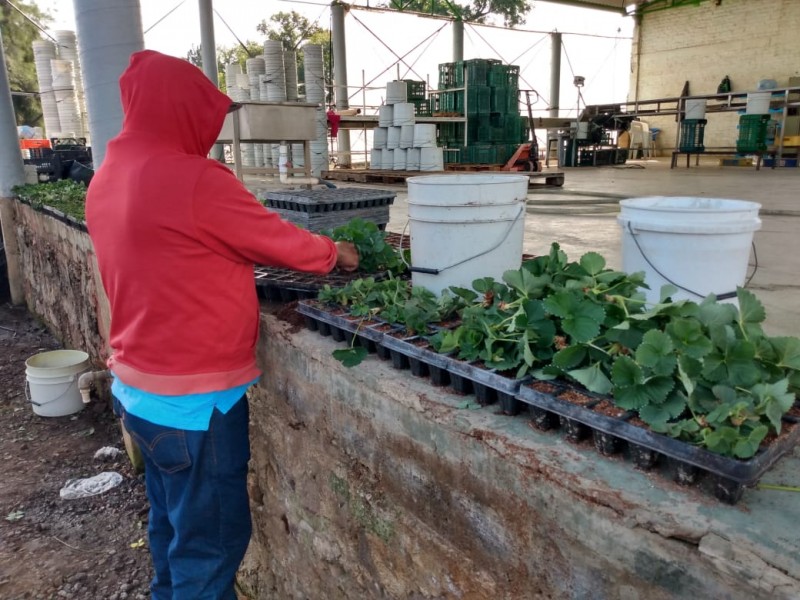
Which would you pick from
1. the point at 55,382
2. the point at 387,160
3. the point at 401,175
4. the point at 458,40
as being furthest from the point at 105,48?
the point at 458,40

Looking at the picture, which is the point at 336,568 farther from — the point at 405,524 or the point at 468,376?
the point at 468,376

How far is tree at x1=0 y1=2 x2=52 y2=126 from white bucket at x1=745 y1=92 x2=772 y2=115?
2843cm

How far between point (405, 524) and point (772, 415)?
1.32 metres

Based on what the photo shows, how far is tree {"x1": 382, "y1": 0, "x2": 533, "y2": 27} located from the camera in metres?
19.8

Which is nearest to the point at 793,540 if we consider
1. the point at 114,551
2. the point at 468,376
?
the point at 468,376

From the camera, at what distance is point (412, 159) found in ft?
37.4

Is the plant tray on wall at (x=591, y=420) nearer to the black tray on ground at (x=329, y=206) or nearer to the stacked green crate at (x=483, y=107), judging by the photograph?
the black tray on ground at (x=329, y=206)

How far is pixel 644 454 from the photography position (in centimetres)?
153

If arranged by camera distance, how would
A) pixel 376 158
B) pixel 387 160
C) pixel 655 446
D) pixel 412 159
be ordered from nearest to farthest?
pixel 655 446 → pixel 412 159 → pixel 387 160 → pixel 376 158

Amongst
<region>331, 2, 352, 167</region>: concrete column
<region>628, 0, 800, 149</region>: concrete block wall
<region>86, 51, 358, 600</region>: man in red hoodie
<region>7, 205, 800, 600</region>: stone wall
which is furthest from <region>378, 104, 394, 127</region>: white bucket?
<region>628, 0, 800, 149</region>: concrete block wall

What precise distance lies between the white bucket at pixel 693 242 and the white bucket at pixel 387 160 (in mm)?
10083

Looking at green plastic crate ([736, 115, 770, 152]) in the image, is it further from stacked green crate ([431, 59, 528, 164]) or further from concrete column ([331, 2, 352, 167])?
concrete column ([331, 2, 352, 167])

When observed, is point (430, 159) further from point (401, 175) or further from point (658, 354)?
point (658, 354)

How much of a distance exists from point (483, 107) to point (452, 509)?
1223 centimetres
